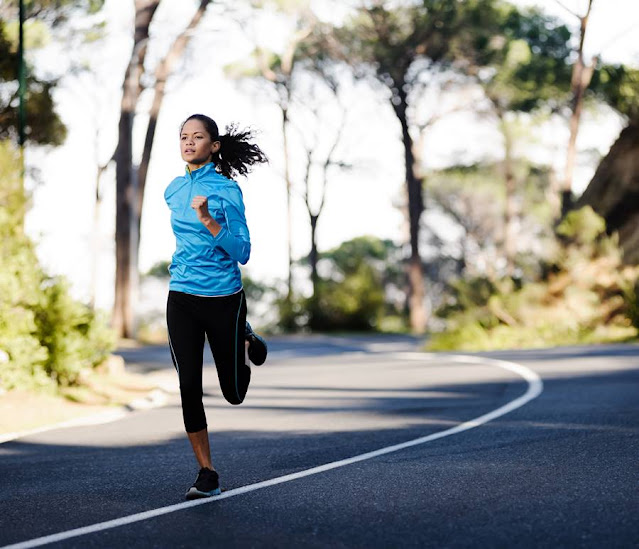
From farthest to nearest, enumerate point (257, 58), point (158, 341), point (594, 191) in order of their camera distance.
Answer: point (257, 58)
point (158, 341)
point (594, 191)

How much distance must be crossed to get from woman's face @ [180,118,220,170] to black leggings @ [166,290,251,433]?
0.75 meters

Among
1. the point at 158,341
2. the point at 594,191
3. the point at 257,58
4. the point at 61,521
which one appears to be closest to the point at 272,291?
the point at 257,58

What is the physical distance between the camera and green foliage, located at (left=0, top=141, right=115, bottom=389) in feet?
38.2

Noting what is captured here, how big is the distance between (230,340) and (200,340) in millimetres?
181

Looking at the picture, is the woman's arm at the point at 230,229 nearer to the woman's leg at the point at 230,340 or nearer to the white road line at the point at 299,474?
the woman's leg at the point at 230,340

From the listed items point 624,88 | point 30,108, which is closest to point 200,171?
point 30,108

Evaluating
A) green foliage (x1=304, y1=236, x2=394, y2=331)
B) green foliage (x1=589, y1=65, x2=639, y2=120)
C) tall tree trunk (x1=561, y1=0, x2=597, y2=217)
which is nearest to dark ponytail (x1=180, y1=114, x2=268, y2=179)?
green foliage (x1=589, y1=65, x2=639, y2=120)

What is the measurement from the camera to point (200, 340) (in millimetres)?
5805

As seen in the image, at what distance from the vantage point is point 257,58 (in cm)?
4444

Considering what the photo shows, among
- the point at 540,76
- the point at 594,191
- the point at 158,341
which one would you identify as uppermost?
the point at 540,76

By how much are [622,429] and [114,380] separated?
8.11 m

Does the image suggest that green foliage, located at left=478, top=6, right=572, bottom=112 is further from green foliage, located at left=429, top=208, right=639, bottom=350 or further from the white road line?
the white road line

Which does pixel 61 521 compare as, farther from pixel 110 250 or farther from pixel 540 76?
pixel 110 250

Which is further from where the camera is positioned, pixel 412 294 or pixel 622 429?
pixel 412 294
